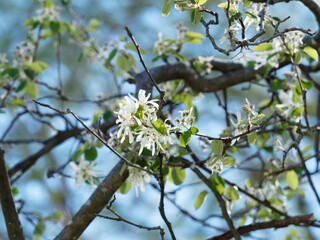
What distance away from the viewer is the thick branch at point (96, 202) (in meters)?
1.61

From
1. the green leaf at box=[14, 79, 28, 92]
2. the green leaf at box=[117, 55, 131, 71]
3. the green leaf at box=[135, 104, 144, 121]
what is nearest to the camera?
the green leaf at box=[135, 104, 144, 121]

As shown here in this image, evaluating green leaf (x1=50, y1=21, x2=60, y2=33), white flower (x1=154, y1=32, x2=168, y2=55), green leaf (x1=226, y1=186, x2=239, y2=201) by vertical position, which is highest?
green leaf (x1=50, y1=21, x2=60, y2=33)

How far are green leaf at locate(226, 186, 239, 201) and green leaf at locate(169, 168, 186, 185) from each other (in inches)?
7.8

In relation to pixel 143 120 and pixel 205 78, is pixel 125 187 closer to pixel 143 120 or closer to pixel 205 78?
pixel 143 120

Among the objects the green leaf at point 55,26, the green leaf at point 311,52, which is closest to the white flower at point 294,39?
the green leaf at point 311,52

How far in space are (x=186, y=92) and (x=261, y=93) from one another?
241cm

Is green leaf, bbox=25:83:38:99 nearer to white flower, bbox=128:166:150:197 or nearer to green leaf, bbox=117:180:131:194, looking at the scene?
green leaf, bbox=117:180:131:194

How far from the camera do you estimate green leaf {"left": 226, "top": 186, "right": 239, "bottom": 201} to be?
1727 millimetres

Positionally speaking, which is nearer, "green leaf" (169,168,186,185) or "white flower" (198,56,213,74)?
"green leaf" (169,168,186,185)

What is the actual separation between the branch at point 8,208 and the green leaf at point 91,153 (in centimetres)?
30

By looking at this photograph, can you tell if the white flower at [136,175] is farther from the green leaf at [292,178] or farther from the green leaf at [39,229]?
the green leaf at [39,229]

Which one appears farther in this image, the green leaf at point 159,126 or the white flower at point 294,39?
the white flower at point 294,39

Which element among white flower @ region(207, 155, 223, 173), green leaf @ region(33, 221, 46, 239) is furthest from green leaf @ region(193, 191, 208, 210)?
green leaf @ region(33, 221, 46, 239)

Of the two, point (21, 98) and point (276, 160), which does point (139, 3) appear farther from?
point (276, 160)
